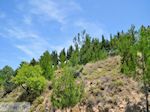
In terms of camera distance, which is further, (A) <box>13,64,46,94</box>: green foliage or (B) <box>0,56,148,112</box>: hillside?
(A) <box>13,64,46,94</box>: green foliage

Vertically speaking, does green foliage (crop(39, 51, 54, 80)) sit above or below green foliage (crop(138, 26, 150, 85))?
above

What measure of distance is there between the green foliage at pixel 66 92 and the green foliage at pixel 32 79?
2248cm

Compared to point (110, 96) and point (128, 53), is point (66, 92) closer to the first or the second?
point (110, 96)

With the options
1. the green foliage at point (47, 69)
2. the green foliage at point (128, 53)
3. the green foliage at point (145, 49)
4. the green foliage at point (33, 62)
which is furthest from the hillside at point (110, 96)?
the green foliage at point (33, 62)

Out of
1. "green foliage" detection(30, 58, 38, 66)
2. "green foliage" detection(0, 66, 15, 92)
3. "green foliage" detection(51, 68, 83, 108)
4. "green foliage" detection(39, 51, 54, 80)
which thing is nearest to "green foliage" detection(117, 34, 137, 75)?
"green foliage" detection(51, 68, 83, 108)

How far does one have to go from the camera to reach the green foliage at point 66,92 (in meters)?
45.5

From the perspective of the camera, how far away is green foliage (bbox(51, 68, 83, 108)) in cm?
4553

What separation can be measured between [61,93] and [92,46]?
36.6 meters

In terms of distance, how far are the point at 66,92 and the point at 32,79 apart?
25997 millimetres

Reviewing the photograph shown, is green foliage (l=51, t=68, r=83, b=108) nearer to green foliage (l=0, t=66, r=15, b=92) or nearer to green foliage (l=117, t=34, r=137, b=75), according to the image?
green foliage (l=117, t=34, r=137, b=75)

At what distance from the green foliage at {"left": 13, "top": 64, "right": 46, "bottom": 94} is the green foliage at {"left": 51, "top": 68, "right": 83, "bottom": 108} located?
22.5m

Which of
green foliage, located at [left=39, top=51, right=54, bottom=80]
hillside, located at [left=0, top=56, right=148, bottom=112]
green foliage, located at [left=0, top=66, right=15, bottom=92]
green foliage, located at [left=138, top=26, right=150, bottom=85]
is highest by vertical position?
green foliage, located at [left=0, top=66, right=15, bottom=92]

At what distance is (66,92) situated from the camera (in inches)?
1777

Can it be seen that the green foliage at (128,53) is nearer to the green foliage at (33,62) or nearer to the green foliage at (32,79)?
the green foliage at (32,79)
